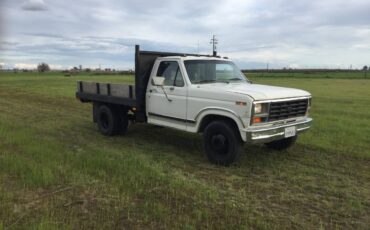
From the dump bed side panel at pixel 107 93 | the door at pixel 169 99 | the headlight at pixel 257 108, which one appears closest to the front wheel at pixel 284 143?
the headlight at pixel 257 108

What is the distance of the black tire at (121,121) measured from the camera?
958cm

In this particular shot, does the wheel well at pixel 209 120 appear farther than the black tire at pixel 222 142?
Yes

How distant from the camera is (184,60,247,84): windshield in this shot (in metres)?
7.73

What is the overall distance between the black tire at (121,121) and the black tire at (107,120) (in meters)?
0.06

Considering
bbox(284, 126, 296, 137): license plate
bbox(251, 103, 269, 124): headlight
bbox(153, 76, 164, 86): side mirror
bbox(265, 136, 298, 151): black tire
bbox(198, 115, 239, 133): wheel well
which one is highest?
bbox(153, 76, 164, 86): side mirror

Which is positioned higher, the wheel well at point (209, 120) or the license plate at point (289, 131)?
the wheel well at point (209, 120)

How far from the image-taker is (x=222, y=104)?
673cm

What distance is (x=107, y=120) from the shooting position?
9812mm

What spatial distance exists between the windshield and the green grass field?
1.48 metres

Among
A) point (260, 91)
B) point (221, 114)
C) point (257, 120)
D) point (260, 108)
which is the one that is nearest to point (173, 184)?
point (221, 114)

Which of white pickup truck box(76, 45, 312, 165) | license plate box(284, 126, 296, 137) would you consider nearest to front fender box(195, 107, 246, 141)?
white pickup truck box(76, 45, 312, 165)

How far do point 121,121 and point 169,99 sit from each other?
2193mm

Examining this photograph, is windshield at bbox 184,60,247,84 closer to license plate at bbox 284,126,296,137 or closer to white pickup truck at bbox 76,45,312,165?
white pickup truck at bbox 76,45,312,165

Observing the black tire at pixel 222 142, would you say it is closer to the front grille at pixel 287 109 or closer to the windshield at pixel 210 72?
the front grille at pixel 287 109
